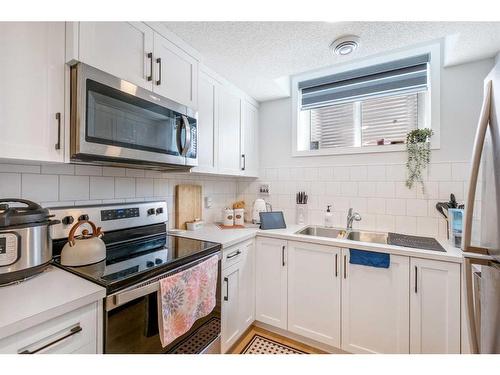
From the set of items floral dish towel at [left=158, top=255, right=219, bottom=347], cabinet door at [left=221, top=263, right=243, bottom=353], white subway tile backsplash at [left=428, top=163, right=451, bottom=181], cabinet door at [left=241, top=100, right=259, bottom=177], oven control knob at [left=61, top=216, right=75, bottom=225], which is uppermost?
cabinet door at [left=241, top=100, right=259, bottom=177]

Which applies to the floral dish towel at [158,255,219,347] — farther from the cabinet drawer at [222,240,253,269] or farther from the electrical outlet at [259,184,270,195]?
the electrical outlet at [259,184,270,195]

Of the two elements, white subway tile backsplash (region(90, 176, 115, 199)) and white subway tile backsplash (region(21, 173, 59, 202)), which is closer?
white subway tile backsplash (region(21, 173, 59, 202))

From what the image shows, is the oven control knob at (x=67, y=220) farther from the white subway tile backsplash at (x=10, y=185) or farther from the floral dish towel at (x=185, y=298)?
the floral dish towel at (x=185, y=298)

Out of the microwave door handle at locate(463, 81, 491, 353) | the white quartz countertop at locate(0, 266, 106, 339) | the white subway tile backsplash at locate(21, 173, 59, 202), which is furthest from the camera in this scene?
the white subway tile backsplash at locate(21, 173, 59, 202)

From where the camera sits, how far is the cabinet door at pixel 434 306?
4.28 feet

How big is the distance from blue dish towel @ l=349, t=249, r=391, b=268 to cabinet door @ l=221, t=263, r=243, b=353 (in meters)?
0.85

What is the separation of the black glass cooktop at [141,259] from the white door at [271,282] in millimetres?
577

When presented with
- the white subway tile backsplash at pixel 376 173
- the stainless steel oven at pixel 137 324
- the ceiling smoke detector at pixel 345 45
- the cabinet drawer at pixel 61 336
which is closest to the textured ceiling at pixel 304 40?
the ceiling smoke detector at pixel 345 45

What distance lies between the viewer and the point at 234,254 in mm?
1667

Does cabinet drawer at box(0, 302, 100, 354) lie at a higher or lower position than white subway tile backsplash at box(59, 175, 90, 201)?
lower

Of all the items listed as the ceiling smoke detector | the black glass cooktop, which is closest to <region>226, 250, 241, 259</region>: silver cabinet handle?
the black glass cooktop

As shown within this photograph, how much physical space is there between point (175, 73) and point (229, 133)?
0.74 metres

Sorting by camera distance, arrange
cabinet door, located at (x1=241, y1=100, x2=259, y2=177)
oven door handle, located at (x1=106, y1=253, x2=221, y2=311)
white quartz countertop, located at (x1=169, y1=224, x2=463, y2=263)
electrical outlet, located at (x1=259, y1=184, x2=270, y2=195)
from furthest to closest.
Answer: electrical outlet, located at (x1=259, y1=184, x2=270, y2=195) → cabinet door, located at (x1=241, y1=100, x2=259, y2=177) → white quartz countertop, located at (x1=169, y1=224, x2=463, y2=263) → oven door handle, located at (x1=106, y1=253, x2=221, y2=311)

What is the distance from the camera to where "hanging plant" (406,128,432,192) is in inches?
72.3
